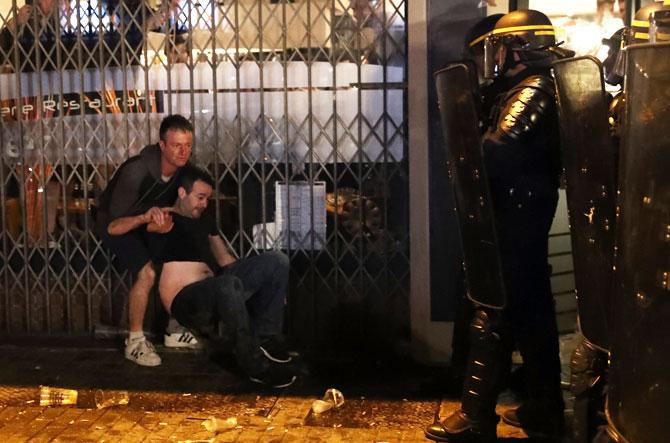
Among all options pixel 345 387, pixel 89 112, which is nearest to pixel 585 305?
pixel 345 387

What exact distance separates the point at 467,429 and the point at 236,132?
309 cm

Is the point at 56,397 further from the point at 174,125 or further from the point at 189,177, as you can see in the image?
the point at 174,125

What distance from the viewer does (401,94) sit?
6.60 metres

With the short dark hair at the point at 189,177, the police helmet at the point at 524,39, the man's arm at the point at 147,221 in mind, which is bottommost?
the man's arm at the point at 147,221

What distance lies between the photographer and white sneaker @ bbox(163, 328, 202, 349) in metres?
6.91

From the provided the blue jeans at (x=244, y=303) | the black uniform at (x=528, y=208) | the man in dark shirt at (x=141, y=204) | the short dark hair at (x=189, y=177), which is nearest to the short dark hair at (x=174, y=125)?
the man in dark shirt at (x=141, y=204)

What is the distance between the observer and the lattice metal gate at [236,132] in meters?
6.68

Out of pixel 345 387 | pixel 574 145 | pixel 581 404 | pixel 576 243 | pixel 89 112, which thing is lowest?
pixel 345 387

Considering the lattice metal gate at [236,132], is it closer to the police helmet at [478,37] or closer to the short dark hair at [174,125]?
the short dark hair at [174,125]

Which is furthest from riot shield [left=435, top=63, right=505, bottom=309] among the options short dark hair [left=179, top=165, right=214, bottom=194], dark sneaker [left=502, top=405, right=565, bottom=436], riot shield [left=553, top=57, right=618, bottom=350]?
short dark hair [left=179, top=165, right=214, bottom=194]

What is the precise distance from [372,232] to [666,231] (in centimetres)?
444

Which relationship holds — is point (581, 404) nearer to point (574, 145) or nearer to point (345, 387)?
point (574, 145)

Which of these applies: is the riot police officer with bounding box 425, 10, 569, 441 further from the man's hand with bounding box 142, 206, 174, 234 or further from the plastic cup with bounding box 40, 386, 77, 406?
the man's hand with bounding box 142, 206, 174, 234

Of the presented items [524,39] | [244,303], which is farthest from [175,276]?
[524,39]
